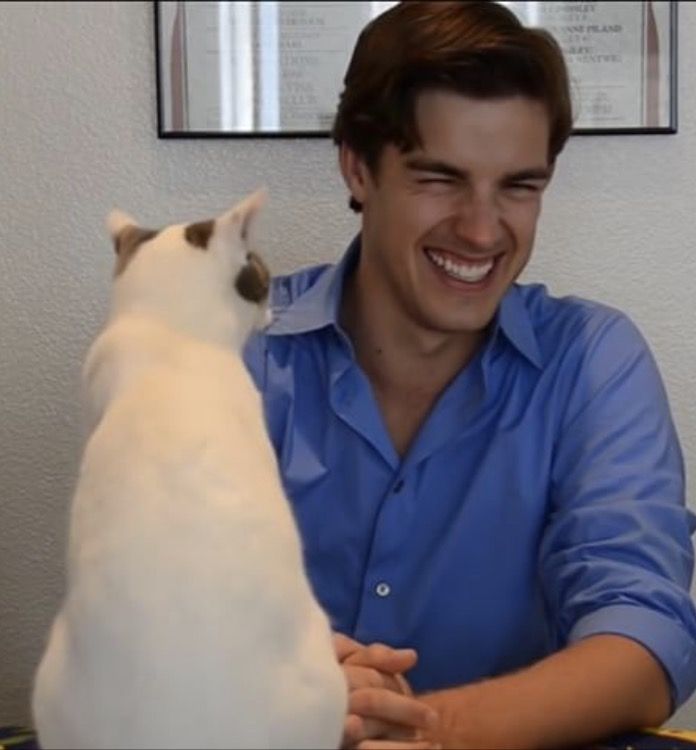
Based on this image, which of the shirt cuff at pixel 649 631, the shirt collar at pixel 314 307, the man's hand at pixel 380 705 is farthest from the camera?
the shirt collar at pixel 314 307

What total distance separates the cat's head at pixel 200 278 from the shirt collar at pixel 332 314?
1.45ft

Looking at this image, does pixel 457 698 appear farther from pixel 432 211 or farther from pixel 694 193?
pixel 694 193

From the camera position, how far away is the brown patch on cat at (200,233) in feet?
2.32

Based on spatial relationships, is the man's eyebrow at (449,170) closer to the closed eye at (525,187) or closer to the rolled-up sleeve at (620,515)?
the closed eye at (525,187)

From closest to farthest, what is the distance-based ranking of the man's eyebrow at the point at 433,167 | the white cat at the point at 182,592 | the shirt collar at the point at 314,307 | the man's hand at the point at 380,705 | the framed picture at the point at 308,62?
the white cat at the point at 182,592, the man's hand at the point at 380,705, the man's eyebrow at the point at 433,167, the shirt collar at the point at 314,307, the framed picture at the point at 308,62

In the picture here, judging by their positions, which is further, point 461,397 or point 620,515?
point 461,397

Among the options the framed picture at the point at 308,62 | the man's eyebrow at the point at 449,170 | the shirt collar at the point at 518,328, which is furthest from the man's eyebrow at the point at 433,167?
the framed picture at the point at 308,62

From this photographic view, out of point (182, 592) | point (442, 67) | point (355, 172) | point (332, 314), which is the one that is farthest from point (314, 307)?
point (182, 592)

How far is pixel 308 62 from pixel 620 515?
0.61 meters

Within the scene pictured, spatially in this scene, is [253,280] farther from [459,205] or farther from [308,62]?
[308,62]

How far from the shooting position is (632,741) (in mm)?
928

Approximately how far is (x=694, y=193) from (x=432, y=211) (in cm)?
42

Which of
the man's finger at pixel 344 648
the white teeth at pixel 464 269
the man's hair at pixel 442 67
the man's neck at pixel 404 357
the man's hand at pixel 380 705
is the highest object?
the man's hair at pixel 442 67

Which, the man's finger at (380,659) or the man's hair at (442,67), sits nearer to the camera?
the man's finger at (380,659)
